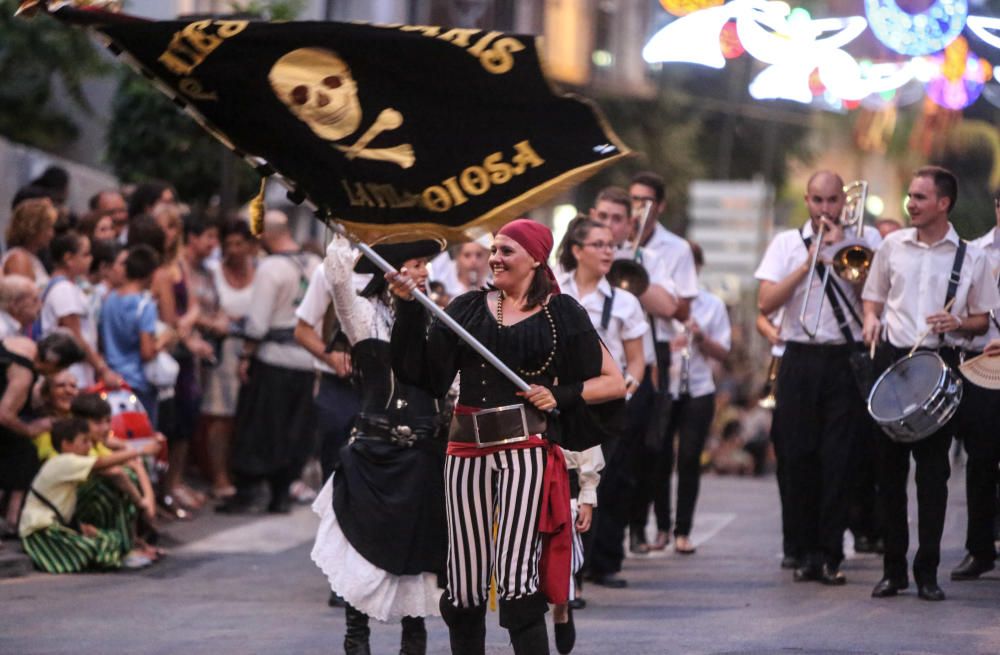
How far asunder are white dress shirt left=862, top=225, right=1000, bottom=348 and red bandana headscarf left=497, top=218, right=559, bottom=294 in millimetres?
3530

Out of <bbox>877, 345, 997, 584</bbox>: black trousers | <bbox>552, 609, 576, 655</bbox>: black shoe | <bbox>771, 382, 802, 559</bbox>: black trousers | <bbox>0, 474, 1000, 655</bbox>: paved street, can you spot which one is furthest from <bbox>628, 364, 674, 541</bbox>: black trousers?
<bbox>552, 609, 576, 655</bbox>: black shoe

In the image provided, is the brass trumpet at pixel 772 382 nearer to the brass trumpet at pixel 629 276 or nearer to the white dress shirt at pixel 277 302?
the brass trumpet at pixel 629 276

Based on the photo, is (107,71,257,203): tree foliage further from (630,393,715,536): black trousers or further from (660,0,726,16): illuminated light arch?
(660,0,726,16): illuminated light arch

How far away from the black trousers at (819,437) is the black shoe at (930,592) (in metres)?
0.83

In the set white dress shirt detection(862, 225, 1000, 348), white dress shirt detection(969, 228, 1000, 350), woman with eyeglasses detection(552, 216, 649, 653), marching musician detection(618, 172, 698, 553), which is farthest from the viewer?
marching musician detection(618, 172, 698, 553)

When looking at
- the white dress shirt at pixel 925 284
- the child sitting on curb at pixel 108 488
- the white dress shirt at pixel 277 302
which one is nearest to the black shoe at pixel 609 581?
the white dress shirt at pixel 925 284

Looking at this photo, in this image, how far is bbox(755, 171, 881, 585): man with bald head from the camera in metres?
11.7

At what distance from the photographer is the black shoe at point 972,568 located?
11727 mm

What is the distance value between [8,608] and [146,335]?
3.66m

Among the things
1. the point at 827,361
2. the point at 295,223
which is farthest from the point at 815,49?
the point at 295,223

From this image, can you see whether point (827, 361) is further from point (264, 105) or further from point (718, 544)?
point (264, 105)

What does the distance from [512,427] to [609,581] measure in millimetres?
4290

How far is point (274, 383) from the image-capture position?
15938mm

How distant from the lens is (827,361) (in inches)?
464
